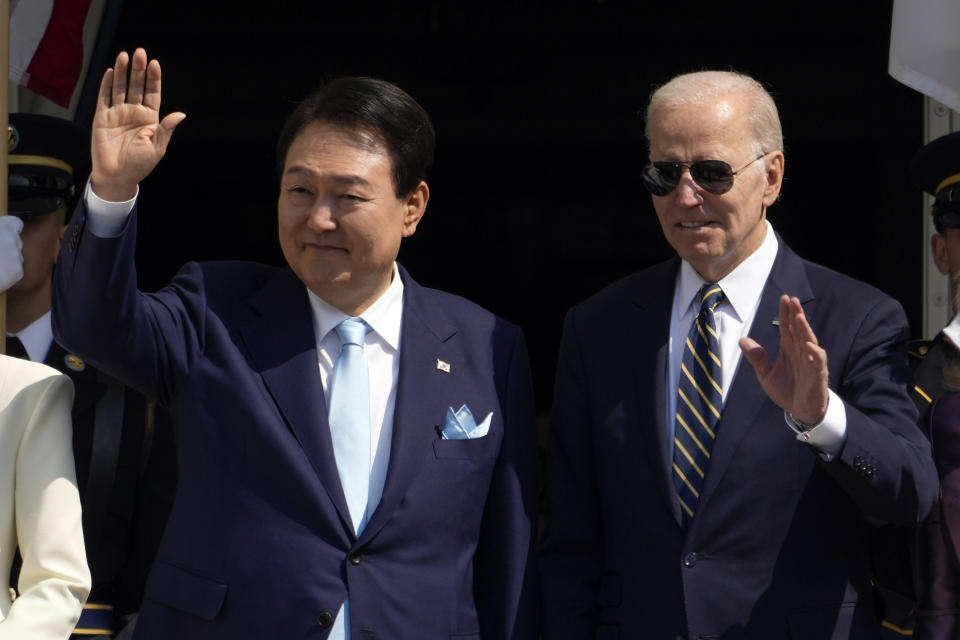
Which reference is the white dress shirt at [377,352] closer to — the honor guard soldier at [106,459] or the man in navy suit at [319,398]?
the man in navy suit at [319,398]

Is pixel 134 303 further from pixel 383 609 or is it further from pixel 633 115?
pixel 633 115

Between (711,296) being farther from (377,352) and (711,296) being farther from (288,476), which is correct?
(288,476)

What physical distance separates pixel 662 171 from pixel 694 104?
0.15 m

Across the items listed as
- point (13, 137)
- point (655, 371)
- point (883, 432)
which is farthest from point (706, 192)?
point (13, 137)

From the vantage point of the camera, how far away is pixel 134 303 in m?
2.66

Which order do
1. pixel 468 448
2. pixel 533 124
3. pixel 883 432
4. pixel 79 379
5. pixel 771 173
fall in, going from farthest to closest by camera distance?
pixel 533 124
pixel 79 379
pixel 771 173
pixel 468 448
pixel 883 432

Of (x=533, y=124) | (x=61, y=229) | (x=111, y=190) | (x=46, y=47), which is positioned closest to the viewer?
(x=111, y=190)

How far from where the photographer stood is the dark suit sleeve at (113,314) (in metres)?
2.59

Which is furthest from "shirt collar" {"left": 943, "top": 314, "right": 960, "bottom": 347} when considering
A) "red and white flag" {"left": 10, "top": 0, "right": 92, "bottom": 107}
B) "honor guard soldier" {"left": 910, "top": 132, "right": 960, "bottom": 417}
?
"red and white flag" {"left": 10, "top": 0, "right": 92, "bottom": 107}

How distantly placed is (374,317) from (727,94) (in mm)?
830

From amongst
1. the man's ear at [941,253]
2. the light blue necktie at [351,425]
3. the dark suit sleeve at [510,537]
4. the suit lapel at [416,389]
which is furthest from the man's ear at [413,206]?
the man's ear at [941,253]

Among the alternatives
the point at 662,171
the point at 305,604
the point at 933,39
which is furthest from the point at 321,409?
the point at 933,39

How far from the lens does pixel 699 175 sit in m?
2.93

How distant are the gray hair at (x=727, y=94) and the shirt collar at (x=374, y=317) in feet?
2.14
